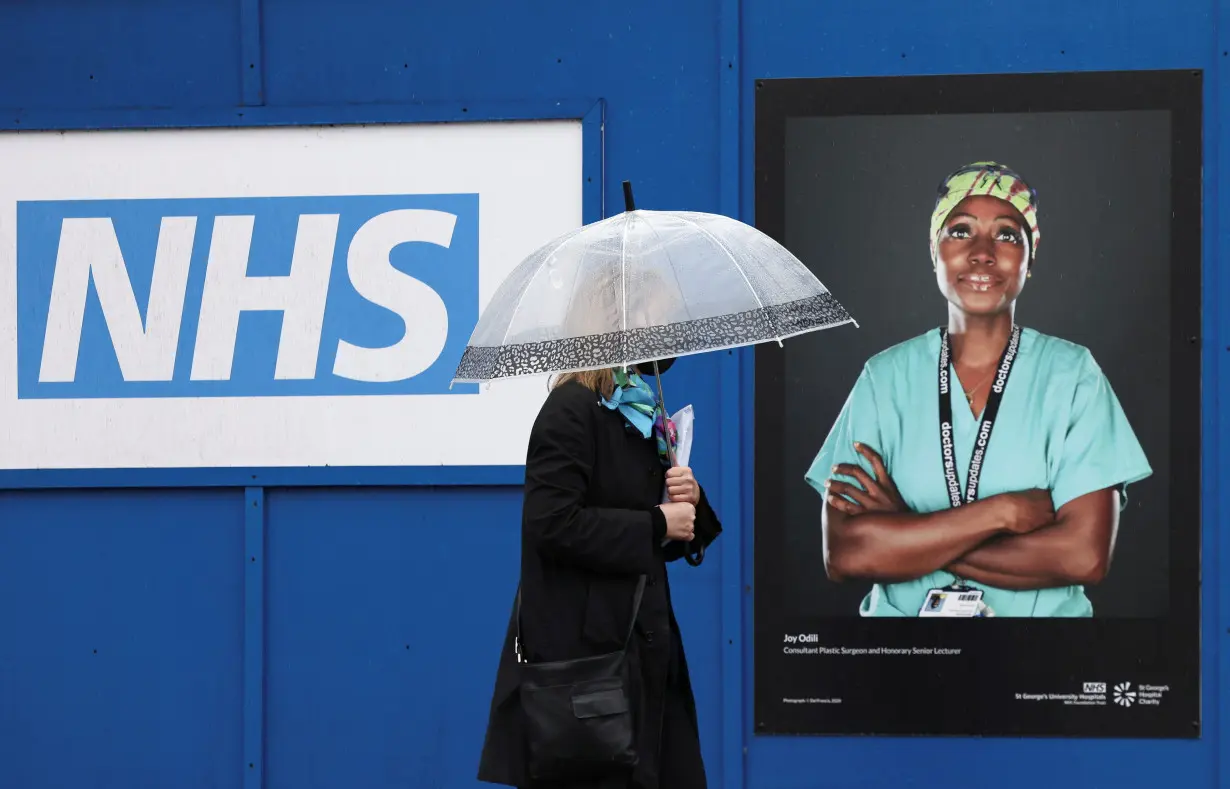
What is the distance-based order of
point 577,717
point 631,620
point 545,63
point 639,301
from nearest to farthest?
point 639,301
point 577,717
point 631,620
point 545,63

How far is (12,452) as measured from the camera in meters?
4.38

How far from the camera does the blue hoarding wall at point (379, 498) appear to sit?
416 cm

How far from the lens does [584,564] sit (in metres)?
Result: 2.79

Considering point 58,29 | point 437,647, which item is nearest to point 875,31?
point 437,647

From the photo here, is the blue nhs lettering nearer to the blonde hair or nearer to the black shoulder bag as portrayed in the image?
the blonde hair

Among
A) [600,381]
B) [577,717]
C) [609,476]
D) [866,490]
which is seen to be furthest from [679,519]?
[866,490]

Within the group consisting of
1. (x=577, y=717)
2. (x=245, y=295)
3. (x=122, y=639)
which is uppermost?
(x=245, y=295)

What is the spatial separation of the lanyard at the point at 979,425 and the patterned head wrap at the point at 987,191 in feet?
0.94

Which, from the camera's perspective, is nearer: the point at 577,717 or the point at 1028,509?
the point at 577,717

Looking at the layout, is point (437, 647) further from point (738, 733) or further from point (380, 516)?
point (738, 733)

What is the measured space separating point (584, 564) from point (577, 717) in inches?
12.2

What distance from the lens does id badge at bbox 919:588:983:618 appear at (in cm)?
414

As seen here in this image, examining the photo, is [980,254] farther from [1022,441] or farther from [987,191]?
[1022,441]

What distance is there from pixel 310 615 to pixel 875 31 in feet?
8.41
